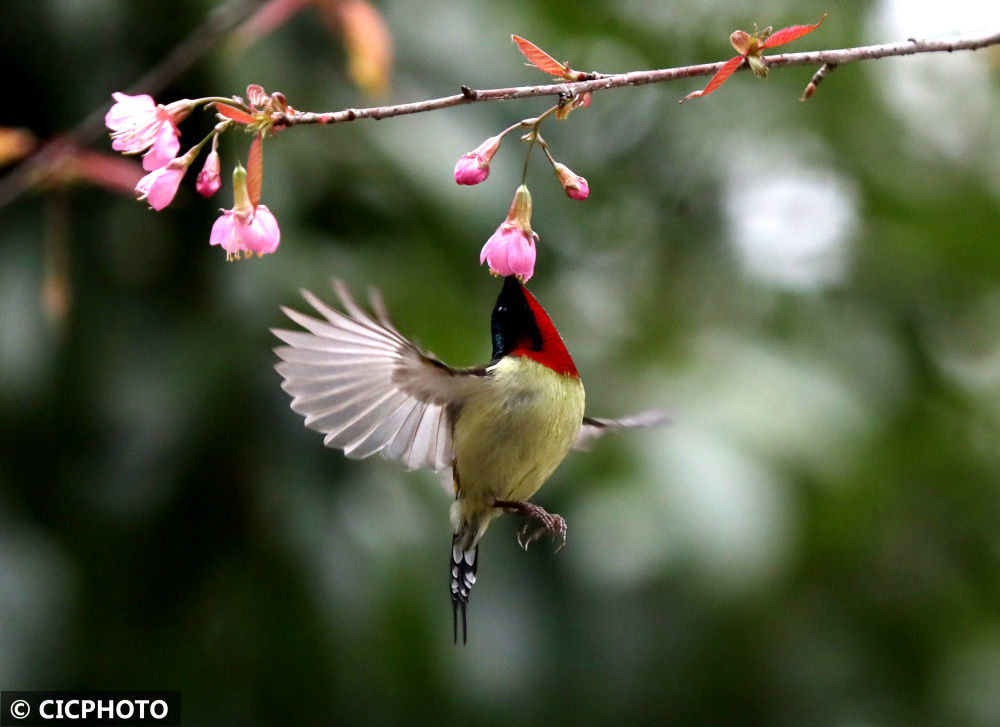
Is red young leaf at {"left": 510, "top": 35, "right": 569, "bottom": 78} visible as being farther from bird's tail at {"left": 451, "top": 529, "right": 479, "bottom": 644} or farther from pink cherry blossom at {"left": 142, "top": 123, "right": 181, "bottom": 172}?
bird's tail at {"left": 451, "top": 529, "right": 479, "bottom": 644}

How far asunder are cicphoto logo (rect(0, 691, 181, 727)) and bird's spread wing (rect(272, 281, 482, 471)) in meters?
1.79

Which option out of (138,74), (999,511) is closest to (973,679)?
(999,511)

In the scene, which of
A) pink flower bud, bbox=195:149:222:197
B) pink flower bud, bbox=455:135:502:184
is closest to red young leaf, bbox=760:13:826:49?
pink flower bud, bbox=455:135:502:184

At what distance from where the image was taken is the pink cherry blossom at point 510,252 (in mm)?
1692

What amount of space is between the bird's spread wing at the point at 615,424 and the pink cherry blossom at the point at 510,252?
0.58m

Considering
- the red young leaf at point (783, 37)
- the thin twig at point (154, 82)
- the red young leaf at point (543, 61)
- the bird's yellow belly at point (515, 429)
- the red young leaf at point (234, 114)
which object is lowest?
the bird's yellow belly at point (515, 429)

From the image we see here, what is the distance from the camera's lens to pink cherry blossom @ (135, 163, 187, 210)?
1.66m

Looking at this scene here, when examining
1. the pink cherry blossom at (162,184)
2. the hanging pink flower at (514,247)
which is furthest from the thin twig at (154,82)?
the hanging pink flower at (514,247)

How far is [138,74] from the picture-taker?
3869 millimetres

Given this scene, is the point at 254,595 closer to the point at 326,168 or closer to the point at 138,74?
the point at 326,168

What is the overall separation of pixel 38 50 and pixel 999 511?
4.34 metres

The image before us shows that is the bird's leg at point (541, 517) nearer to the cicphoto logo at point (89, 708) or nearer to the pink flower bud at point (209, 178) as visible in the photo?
the pink flower bud at point (209, 178)

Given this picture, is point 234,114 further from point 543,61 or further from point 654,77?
point 654,77

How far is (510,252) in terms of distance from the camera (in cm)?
169
